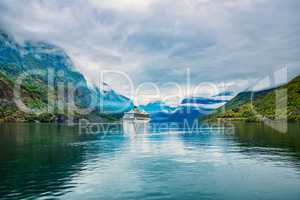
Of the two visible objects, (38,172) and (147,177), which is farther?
(38,172)

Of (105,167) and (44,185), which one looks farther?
(105,167)

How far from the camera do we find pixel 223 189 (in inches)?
1795

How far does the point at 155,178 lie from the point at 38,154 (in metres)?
39.9

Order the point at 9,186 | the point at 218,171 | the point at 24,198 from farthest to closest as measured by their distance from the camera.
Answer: the point at 218,171 → the point at 9,186 → the point at 24,198

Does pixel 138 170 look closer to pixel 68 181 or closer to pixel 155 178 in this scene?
pixel 155 178

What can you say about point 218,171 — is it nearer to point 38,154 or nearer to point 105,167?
point 105,167

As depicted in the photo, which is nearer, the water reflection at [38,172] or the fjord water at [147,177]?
the fjord water at [147,177]

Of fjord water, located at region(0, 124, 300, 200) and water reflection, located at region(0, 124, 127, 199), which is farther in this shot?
water reflection, located at region(0, 124, 127, 199)

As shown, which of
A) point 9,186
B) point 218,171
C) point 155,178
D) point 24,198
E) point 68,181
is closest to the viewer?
point 24,198

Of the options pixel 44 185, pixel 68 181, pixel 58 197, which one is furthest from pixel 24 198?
pixel 68 181

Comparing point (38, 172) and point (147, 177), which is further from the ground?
point (38, 172)

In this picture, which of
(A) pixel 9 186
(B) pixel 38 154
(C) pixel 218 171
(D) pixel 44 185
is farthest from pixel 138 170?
(B) pixel 38 154

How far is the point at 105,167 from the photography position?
Answer: 64125mm

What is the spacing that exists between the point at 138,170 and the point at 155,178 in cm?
855
